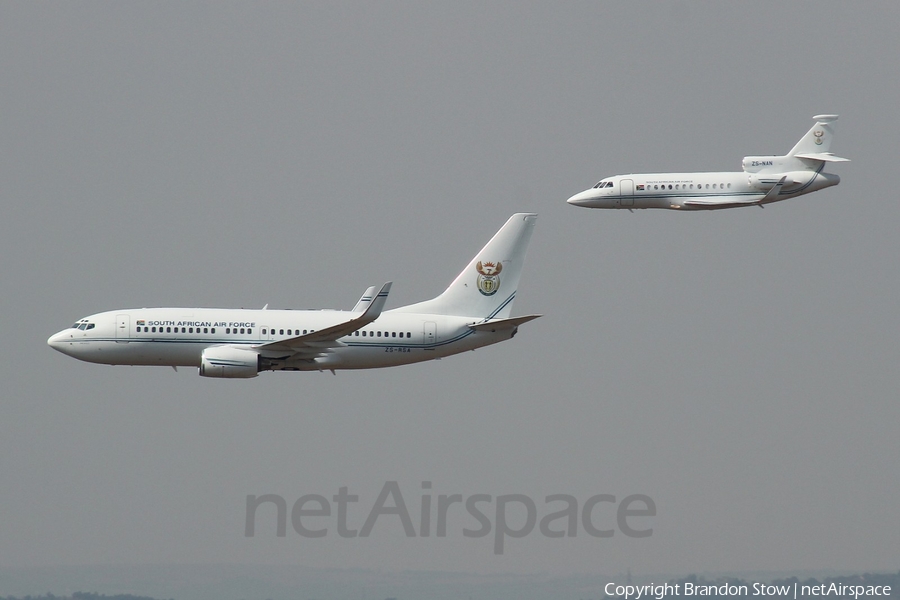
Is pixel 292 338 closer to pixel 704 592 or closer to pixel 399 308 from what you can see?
pixel 399 308

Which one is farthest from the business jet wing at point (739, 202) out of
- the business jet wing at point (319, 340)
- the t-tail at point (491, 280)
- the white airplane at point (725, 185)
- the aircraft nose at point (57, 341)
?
the aircraft nose at point (57, 341)

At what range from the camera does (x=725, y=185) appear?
10025 centimetres

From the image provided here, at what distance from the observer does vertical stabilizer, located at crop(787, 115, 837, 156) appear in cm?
10488

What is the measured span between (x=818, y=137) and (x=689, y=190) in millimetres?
11909

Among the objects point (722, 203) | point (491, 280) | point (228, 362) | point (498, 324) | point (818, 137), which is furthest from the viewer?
point (818, 137)

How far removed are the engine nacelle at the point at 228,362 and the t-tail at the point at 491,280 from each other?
10.4 m

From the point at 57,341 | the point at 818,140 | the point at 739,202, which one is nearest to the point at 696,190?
the point at 739,202

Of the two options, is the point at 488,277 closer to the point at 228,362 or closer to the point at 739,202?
the point at 228,362

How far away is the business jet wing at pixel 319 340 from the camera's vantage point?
270 ft

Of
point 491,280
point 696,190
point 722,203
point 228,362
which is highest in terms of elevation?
point 696,190

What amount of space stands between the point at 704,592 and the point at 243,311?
41.7 m

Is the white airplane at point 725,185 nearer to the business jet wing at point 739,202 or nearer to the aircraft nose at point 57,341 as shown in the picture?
the business jet wing at point 739,202

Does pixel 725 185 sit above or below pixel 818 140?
below

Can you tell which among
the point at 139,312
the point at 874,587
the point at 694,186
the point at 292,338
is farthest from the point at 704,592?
the point at 139,312
